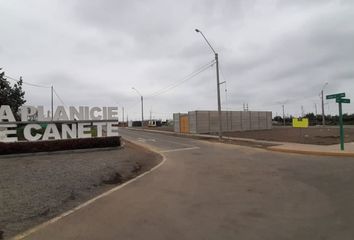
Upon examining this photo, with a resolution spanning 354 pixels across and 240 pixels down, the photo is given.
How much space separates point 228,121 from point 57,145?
40.3 meters

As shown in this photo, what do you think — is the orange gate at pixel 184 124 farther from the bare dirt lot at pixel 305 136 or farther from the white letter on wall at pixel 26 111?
the white letter on wall at pixel 26 111

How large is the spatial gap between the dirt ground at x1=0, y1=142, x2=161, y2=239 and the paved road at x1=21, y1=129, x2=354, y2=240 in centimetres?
71

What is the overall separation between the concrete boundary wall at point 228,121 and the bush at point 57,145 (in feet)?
94.6

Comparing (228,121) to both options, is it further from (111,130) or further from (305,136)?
(111,130)

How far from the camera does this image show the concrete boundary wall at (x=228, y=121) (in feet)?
169

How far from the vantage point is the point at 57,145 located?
20.7 meters

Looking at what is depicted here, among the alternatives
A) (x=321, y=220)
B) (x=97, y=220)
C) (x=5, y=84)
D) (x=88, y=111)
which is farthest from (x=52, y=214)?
(x=5, y=84)

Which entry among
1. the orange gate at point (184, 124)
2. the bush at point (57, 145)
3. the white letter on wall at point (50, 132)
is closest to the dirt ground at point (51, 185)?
the bush at point (57, 145)

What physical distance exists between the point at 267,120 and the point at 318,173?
57.8m

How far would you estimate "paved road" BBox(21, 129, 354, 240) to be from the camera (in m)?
6.02

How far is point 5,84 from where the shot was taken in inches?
→ 1448

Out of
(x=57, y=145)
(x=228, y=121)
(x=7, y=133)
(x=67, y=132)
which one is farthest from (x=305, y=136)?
(x=7, y=133)

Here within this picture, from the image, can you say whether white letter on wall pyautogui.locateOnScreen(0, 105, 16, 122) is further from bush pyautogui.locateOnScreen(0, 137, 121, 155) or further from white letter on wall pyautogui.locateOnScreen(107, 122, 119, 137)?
white letter on wall pyautogui.locateOnScreen(107, 122, 119, 137)

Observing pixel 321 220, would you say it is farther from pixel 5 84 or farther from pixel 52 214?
pixel 5 84
